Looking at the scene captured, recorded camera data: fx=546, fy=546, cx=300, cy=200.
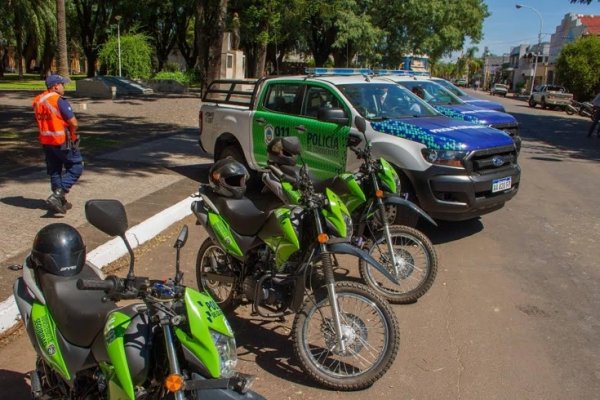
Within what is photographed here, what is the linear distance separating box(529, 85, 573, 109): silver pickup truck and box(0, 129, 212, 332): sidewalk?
32.3m

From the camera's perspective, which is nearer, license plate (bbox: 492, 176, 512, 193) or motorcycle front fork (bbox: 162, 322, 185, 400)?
motorcycle front fork (bbox: 162, 322, 185, 400)

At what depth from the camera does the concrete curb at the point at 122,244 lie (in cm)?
423

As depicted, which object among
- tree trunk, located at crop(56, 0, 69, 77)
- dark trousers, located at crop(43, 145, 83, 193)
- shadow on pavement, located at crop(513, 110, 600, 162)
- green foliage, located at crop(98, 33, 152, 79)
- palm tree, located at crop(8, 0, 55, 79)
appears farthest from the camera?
palm tree, located at crop(8, 0, 55, 79)

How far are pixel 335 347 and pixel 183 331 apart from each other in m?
1.62

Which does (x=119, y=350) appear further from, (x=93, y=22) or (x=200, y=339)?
(x=93, y=22)

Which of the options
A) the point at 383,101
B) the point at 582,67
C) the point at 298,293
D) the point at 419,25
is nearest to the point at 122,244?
the point at 298,293

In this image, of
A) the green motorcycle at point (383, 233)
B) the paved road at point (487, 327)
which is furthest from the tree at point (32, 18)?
the green motorcycle at point (383, 233)

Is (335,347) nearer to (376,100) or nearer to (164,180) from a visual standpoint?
(376,100)

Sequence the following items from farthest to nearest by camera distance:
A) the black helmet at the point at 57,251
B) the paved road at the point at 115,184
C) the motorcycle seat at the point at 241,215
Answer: the paved road at the point at 115,184 → the motorcycle seat at the point at 241,215 → the black helmet at the point at 57,251

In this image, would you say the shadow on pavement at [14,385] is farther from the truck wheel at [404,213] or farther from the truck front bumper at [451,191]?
the truck front bumper at [451,191]

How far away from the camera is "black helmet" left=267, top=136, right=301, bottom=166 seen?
4.41m

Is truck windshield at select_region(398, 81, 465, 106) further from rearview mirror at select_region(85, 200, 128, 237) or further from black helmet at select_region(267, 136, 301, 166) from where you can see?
rearview mirror at select_region(85, 200, 128, 237)

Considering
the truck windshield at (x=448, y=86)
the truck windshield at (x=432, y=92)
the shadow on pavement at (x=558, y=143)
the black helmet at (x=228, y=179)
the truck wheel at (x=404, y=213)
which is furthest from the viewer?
the shadow on pavement at (x=558, y=143)

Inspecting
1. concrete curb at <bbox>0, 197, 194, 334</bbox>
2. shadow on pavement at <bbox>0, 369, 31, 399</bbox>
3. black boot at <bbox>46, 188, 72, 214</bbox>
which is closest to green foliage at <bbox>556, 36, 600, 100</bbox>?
concrete curb at <bbox>0, 197, 194, 334</bbox>
